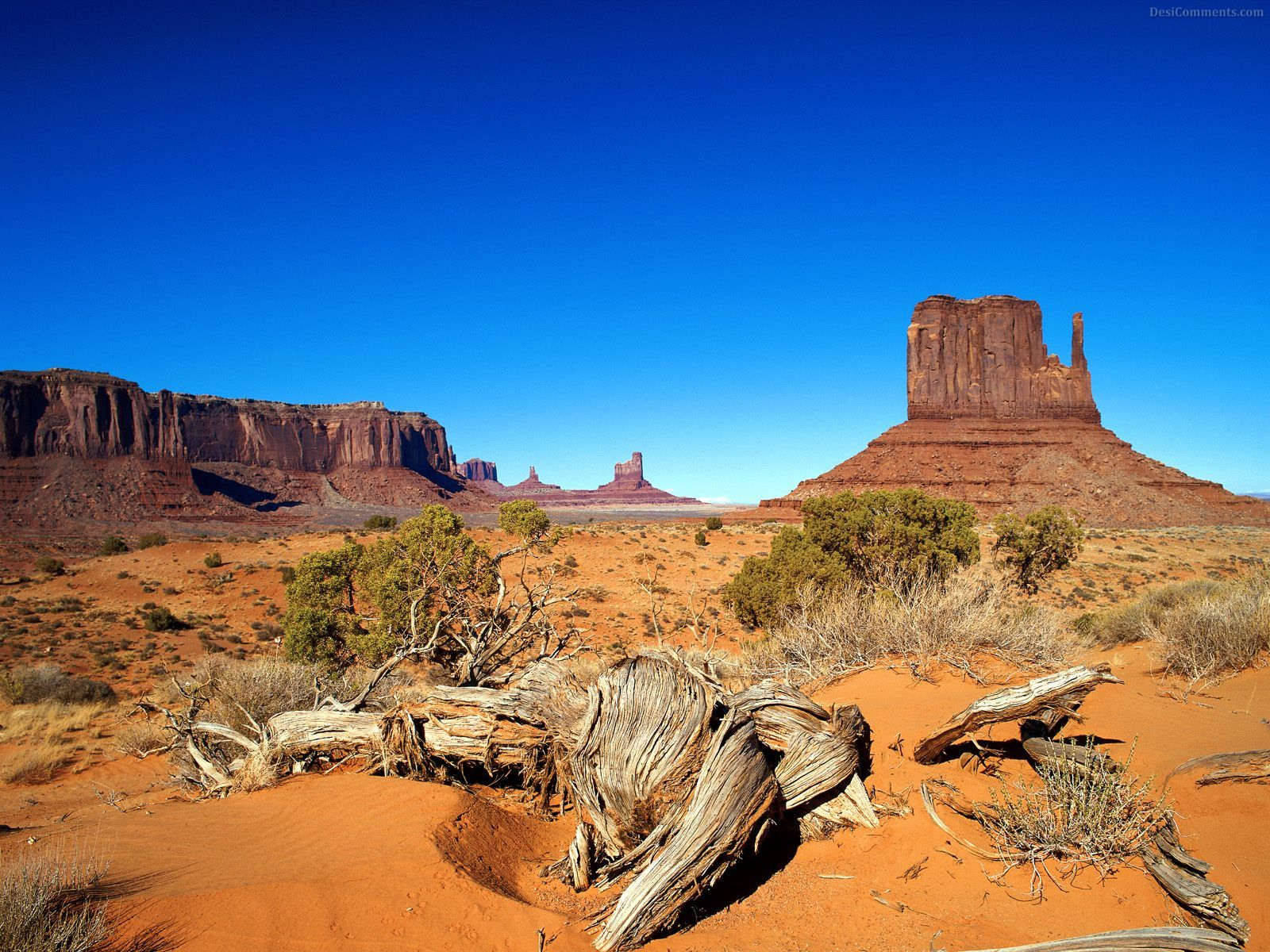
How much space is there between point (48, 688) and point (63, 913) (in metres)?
16.2

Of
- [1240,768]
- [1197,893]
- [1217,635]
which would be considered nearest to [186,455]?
[1217,635]

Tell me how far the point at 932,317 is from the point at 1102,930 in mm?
98471

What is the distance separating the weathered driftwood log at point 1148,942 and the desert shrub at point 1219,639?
5052mm

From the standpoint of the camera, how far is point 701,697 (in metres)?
4.60

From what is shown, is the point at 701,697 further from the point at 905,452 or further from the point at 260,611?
the point at 905,452

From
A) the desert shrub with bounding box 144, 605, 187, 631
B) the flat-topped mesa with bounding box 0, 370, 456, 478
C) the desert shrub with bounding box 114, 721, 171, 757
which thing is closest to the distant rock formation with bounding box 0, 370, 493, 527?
the flat-topped mesa with bounding box 0, 370, 456, 478

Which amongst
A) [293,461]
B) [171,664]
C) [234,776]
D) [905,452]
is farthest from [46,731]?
[293,461]

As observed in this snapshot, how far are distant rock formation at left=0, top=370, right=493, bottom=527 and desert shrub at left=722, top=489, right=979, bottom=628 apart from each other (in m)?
91.5

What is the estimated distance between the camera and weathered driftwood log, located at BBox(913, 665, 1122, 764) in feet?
16.8

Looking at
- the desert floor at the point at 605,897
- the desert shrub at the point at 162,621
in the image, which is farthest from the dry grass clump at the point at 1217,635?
the desert shrub at the point at 162,621

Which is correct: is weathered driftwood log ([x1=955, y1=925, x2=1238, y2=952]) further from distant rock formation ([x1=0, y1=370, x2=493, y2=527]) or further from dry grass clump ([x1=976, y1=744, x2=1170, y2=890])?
distant rock formation ([x1=0, y1=370, x2=493, y2=527])

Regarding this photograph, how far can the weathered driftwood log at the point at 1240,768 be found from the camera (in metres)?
4.55

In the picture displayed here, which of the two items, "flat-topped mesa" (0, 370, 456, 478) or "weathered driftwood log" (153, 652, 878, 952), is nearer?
"weathered driftwood log" (153, 652, 878, 952)

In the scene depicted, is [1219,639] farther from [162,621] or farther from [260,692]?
[162,621]
